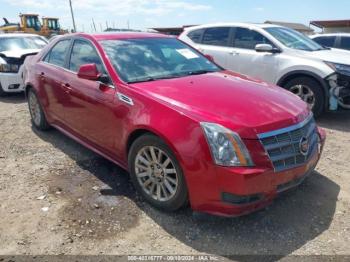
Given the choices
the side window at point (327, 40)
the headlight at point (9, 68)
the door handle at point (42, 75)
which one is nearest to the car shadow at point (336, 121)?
the side window at point (327, 40)

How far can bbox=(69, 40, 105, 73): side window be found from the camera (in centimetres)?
423

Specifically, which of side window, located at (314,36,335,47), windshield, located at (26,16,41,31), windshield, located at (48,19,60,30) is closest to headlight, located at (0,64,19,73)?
side window, located at (314,36,335,47)

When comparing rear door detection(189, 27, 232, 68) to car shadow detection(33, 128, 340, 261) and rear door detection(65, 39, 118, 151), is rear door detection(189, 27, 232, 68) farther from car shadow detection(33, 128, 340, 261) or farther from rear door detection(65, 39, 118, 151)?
car shadow detection(33, 128, 340, 261)

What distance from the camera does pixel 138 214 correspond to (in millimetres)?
3568

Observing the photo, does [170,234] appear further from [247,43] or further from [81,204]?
Answer: [247,43]

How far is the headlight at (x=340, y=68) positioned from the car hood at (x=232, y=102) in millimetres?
2938

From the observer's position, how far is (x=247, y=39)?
7535 millimetres

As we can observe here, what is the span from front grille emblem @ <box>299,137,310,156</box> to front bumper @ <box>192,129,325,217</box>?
0.56 ft

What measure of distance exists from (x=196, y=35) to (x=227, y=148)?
5.92 metres

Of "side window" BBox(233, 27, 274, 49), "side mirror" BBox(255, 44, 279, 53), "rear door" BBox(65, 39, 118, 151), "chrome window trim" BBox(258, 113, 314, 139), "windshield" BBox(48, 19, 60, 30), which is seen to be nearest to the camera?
"chrome window trim" BBox(258, 113, 314, 139)

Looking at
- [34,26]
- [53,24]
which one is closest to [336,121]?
[34,26]

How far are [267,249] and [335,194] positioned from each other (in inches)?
51.0

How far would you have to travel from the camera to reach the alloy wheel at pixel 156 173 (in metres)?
3.35

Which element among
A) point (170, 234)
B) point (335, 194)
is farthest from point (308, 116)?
point (170, 234)
